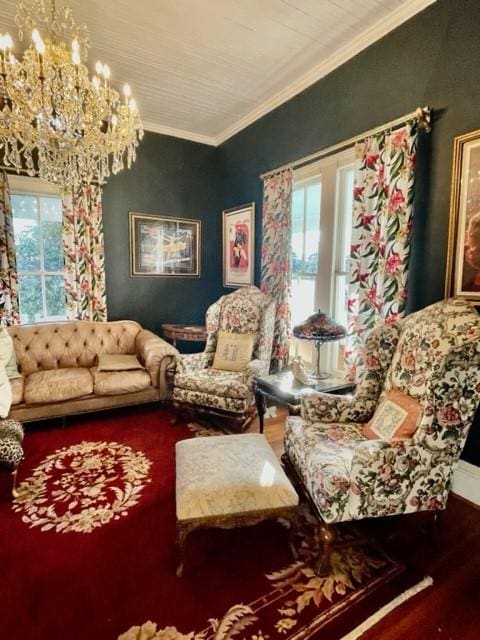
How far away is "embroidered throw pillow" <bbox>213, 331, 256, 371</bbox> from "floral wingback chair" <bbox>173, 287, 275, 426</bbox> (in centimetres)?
5

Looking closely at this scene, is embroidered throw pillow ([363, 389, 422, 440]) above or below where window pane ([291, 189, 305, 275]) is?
below

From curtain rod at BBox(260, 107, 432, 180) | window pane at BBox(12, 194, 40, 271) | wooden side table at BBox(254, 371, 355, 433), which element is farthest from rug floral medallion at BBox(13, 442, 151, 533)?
curtain rod at BBox(260, 107, 432, 180)

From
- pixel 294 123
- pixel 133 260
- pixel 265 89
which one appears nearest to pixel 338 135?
pixel 294 123

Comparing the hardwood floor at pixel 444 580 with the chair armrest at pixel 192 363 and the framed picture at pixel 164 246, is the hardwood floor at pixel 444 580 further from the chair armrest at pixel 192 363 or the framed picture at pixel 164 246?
the framed picture at pixel 164 246

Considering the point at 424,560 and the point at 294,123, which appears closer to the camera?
the point at 424,560

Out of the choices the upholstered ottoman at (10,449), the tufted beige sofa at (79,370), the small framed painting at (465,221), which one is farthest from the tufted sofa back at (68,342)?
the small framed painting at (465,221)

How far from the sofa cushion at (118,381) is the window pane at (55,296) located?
1033 millimetres

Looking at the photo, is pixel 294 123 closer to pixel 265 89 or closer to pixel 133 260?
pixel 265 89

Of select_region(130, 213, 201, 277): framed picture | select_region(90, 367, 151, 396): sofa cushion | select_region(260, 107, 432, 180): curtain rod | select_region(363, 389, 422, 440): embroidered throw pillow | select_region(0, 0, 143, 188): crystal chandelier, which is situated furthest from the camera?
select_region(130, 213, 201, 277): framed picture

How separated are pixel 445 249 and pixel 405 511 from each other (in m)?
1.55

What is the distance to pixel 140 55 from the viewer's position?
282 cm

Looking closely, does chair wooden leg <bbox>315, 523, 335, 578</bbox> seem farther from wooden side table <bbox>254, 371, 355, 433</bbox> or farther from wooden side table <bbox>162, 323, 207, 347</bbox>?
wooden side table <bbox>162, 323, 207, 347</bbox>

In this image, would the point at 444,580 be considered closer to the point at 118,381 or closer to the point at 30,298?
the point at 118,381

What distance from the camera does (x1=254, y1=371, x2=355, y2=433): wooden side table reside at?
2.29 m
